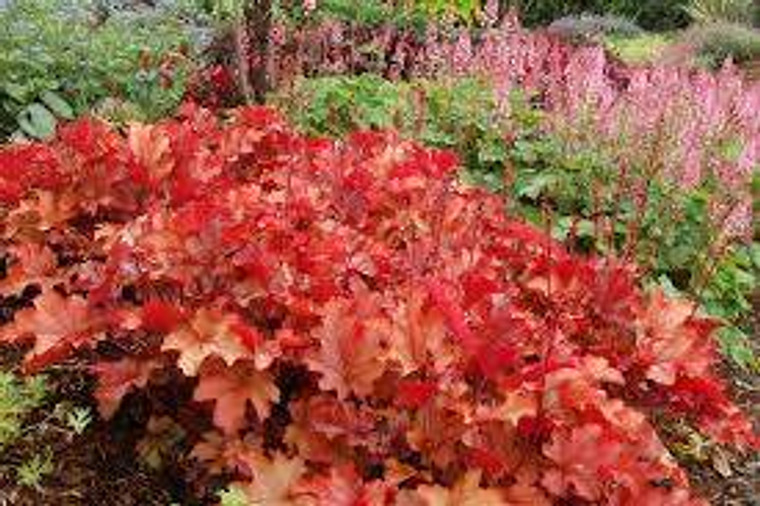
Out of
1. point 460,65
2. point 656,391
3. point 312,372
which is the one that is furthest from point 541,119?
point 312,372

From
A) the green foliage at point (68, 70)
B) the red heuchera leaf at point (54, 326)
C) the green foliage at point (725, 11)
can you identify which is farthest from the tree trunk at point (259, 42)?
the green foliage at point (725, 11)

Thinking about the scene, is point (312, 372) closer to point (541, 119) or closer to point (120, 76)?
point (541, 119)

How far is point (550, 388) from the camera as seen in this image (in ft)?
10.3

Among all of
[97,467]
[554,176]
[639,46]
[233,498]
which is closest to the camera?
[233,498]

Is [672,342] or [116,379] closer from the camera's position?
[116,379]

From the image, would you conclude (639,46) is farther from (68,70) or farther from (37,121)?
(37,121)

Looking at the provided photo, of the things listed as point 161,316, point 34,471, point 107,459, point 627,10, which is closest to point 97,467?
point 107,459

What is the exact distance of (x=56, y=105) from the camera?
6.26m

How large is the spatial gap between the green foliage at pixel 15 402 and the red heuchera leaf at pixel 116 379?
27 centimetres

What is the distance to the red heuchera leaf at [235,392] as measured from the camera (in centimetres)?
315

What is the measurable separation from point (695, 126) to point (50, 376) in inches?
127

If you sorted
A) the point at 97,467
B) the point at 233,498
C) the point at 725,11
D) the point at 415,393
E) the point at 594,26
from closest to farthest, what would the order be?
1. the point at 233,498
2. the point at 415,393
3. the point at 97,467
4. the point at 594,26
5. the point at 725,11

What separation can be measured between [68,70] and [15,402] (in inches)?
138

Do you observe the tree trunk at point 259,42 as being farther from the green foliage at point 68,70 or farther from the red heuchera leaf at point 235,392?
the red heuchera leaf at point 235,392
